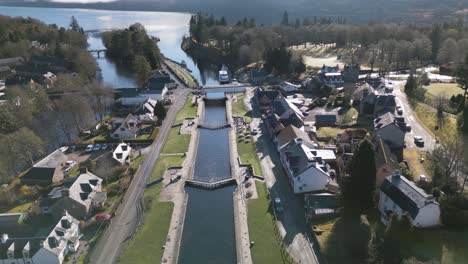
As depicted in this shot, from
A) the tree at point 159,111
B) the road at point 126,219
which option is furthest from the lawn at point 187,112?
the road at point 126,219

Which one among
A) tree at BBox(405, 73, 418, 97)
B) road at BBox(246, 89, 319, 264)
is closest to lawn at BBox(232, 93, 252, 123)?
road at BBox(246, 89, 319, 264)

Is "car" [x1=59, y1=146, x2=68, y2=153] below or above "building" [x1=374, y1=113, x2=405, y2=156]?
below

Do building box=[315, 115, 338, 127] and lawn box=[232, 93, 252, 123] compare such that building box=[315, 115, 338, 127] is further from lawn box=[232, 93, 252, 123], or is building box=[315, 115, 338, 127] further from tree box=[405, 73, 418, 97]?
tree box=[405, 73, 418, 97]

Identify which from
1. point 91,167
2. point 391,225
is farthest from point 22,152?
point 391,225

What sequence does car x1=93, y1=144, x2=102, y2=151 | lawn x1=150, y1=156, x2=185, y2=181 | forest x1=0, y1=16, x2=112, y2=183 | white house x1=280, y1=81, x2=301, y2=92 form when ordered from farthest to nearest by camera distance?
1. white house x1=280, y1=81, x2=301, y2=92
2. car x1=93, y1=144, x2=102, y2=151
3. forest x1=0, y1=16, x2=112, y2=183
4. lawn x1=150, y1=156, x2=185, y2=181

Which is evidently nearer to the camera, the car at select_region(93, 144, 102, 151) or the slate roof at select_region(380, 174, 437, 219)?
the slate roof at select_region(380, 174, 437, 219)

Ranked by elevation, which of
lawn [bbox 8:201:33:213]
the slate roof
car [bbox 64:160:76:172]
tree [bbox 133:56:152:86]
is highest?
tree [bbox 133:56:152:86]
